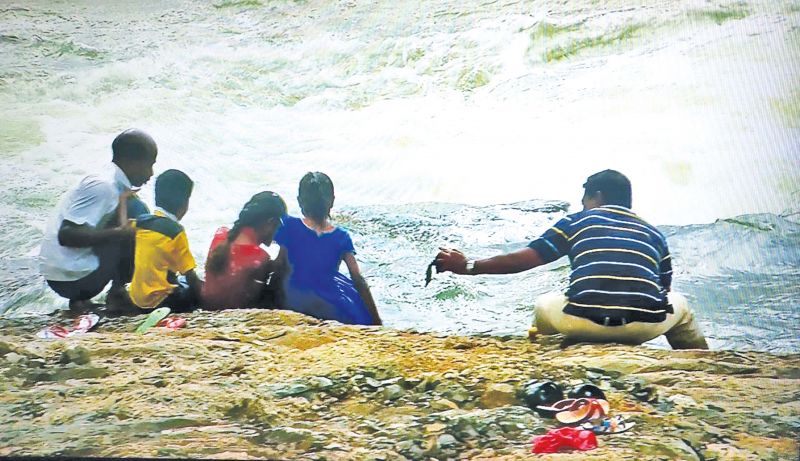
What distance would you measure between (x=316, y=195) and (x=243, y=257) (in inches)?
17.2

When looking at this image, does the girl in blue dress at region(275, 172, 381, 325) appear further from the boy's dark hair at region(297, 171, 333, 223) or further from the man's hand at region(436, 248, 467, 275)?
the man's hand at region(436, 248, 467, 275)

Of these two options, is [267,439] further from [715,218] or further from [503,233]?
[715,218]

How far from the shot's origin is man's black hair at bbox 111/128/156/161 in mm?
3926

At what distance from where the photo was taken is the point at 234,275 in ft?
12.4

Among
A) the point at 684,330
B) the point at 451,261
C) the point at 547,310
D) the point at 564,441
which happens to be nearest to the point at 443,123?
Result: the point at 451,261

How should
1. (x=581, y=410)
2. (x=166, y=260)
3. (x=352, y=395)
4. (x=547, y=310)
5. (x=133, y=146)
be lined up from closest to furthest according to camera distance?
(x=581, y=410) → (x=352, y=395) → (x=547, y=310) → (x=166, y=260) → (x=133, y=146)

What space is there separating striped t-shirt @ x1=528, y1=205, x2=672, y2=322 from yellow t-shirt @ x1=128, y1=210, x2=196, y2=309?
1.69m

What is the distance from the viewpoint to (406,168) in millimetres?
3834

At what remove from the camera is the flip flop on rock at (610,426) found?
328 cm

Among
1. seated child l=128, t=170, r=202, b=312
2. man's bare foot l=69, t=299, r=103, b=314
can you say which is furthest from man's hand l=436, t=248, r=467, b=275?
man's bare foot l=69, t=299, r=103, b=314

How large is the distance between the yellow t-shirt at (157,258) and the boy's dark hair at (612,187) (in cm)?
184

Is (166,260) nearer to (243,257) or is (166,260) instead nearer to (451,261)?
(243,257)

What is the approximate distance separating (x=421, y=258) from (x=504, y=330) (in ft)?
1.61

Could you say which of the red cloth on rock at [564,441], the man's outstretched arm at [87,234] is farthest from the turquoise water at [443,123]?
the red cloth on rock at [564,441]
